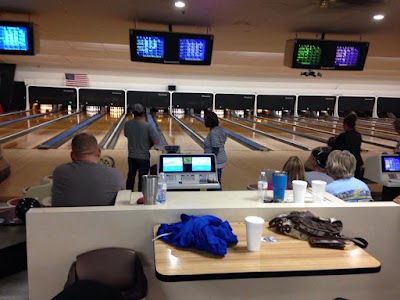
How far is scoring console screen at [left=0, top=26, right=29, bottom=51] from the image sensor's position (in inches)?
159

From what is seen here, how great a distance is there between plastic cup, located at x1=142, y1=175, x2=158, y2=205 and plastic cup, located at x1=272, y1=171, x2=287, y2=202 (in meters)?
0.64

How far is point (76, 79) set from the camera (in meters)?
12.4

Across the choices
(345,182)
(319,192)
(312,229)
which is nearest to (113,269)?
(312,229)

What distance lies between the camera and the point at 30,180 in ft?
15.1

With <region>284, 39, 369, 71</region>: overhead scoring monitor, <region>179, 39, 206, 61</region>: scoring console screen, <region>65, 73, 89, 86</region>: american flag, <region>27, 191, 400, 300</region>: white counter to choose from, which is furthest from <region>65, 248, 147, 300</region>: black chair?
<region>65, 73, 89, 86</region>: american flag

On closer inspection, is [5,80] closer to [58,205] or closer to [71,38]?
[71,38]

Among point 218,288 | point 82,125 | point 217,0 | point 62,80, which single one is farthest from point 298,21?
point 62,80

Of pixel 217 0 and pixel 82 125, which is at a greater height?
pixel 217 0

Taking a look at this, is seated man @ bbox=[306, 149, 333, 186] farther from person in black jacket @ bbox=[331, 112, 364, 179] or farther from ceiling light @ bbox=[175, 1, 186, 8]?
ceiling light @ bbox=[175, 1, 186, 8]

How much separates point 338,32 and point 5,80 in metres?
10.5

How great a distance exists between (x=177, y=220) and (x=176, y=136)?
6.86 meters

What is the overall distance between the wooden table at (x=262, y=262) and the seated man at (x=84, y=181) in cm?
52

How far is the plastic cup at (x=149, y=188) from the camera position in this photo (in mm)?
1819

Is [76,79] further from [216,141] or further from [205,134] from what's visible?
[216,141]
